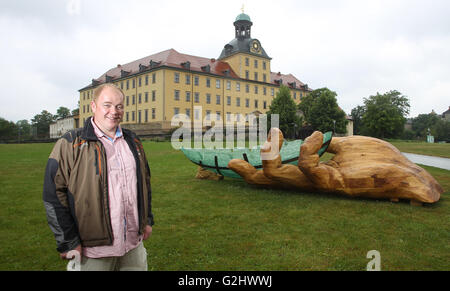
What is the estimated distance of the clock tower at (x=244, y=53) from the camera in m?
59.0

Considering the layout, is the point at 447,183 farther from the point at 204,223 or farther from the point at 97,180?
the point at 97,180

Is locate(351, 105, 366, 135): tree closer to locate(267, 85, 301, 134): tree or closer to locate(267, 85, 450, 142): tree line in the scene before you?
locate(267, 85, 450, 142): tree line

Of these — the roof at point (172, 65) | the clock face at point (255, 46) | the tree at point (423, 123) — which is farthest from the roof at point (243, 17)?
the tree at point (423, 123)

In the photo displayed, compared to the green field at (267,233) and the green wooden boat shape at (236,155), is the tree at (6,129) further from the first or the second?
the green field at (267,233)

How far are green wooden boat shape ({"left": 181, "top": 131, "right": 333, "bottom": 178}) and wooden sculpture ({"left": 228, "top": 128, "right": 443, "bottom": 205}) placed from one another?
0.53 metres

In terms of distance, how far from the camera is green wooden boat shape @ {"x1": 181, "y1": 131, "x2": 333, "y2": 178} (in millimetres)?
9336

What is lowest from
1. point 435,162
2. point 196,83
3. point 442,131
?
point 435,162

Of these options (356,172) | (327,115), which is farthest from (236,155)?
(327,115)

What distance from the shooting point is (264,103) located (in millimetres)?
63750

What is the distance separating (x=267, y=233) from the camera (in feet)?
19.4

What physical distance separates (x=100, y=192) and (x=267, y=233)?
160 inches

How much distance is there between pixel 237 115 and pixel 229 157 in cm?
4898

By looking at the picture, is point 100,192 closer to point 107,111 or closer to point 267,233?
point 107,111

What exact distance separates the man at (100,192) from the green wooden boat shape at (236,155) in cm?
699
